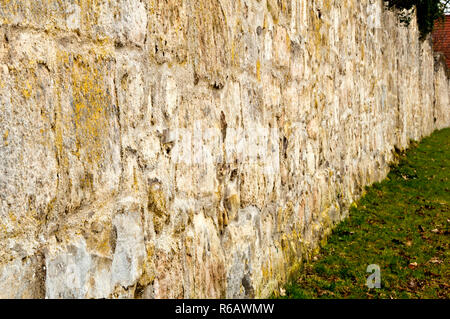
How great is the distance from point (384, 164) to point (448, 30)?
20124mm

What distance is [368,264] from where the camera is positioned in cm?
391

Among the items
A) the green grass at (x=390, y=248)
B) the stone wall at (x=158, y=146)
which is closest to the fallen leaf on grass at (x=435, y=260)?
the green grass at (x=390, y=248)

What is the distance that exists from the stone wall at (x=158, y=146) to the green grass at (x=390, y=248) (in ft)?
0.72

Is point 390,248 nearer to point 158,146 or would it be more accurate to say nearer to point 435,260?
point 435,260

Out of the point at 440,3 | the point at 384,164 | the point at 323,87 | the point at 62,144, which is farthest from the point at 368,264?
the point at 440,3

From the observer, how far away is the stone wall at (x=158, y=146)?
1348mm

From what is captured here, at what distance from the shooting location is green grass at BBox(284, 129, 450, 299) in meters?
3.44

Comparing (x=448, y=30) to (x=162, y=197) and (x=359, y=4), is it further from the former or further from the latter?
(x=162, y=197)

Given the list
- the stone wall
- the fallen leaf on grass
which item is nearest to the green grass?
the fallen leaf on grass

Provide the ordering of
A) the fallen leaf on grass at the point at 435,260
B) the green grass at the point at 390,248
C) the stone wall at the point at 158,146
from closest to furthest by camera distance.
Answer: the stone wall at the point at 158,146
the green grass at the point at 390,248
the fallen leaf on grass at the point at 435,260

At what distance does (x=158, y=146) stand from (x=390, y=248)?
2921 millimetres

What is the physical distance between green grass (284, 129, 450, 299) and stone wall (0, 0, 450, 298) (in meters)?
0.22

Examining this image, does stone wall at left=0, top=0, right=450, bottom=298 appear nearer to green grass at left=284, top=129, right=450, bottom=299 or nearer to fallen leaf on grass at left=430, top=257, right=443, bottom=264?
green grass at left=284, top=129, right=450, bottom=299

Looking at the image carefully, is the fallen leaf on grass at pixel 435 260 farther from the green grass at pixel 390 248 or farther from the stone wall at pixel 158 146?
the stone wall at pixel 158 146
